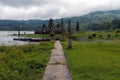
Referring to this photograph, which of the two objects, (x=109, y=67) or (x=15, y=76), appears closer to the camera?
(x=15, y=76)

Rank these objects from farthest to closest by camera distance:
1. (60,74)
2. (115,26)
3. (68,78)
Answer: (115,26) < (60,74) < (68,78)

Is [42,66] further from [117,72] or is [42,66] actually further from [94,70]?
[117,72]

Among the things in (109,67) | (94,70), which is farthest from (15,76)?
(109,67)

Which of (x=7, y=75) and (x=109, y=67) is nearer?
(x=7, y=75)

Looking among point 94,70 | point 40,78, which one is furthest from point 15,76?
point 94,70

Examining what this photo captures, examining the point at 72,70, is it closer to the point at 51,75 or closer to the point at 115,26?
the point at 51,75

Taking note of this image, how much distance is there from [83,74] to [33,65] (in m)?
5.21

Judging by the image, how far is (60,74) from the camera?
16.4 m

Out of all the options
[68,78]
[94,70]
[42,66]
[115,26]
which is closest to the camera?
[68,78]

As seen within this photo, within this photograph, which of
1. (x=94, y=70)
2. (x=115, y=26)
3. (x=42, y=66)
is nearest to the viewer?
(x=94, y=70)

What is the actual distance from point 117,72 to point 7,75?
23.2 feet

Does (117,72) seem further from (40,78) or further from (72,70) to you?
(40,78)

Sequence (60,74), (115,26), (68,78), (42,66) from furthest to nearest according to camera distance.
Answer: (115,26), (42,66), (60,74), (68,78)

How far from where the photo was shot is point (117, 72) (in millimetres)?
17391
